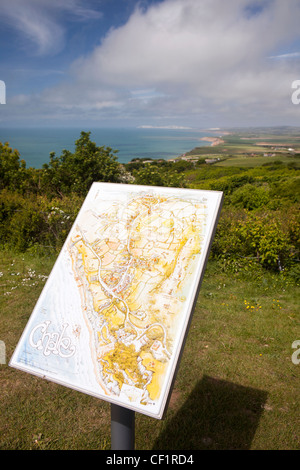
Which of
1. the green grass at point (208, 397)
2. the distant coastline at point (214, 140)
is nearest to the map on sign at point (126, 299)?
the green grass at point (208, 397)

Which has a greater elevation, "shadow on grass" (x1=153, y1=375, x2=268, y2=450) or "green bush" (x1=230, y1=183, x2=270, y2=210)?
"green bush" (x1=230, y1=183, x2=270, y2=210)

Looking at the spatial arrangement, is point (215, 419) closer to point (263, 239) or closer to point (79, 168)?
point (263, 239)

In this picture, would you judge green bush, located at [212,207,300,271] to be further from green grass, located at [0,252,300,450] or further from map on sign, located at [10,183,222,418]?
map on sign, located at [10,183,222,418]

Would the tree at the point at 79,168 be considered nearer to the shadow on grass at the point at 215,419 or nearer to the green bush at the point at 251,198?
the green bush at the point at 251,198

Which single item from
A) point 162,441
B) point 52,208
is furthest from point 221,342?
point 52,208

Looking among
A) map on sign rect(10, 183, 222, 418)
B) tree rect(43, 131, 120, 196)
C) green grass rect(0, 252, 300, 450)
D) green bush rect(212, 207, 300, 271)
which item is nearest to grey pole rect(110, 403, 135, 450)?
map on sign rect(10, 183, 222, 418)

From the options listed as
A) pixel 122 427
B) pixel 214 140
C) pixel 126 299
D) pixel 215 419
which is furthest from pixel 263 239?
pixel 214 140

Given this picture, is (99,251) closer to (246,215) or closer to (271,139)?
(246,215)
